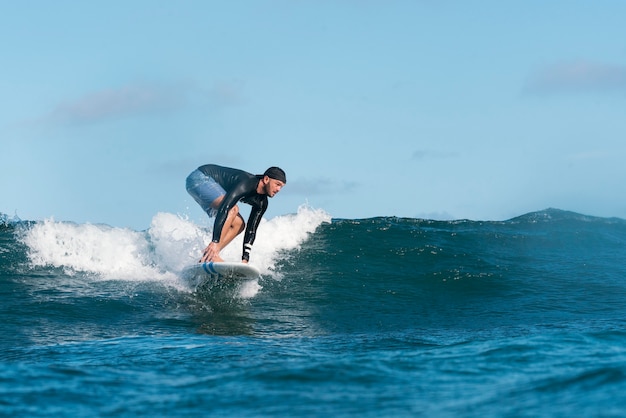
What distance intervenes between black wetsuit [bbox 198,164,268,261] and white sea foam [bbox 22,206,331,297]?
1167mm

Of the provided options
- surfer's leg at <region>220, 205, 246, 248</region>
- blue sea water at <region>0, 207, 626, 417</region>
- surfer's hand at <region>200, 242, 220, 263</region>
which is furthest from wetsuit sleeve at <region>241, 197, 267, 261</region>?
blue sea water at <region>0, 207, 626, 417</region>

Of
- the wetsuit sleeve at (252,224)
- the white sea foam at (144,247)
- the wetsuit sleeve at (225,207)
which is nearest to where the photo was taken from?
the wetsuit sleeve at (225,207)

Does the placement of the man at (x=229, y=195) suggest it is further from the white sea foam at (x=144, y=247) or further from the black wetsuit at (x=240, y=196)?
the white sea foam at (x=144, y=247)

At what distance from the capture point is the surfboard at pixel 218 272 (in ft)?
34.8

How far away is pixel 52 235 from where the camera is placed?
46.2 feet

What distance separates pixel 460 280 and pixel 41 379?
7.94 metres

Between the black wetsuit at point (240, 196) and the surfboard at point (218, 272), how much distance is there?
0.84 feet

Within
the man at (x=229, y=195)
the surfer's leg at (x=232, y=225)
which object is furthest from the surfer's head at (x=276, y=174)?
the surfer's leg at (x=232, y=225)

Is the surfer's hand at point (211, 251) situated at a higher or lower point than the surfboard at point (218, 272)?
higher

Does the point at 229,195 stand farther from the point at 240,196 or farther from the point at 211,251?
the point at 211,251

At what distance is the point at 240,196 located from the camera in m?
10.7

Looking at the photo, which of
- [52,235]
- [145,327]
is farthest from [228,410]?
[52,235]

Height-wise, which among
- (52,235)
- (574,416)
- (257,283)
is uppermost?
(52,235)

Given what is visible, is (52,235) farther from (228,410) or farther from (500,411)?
(500,411)
